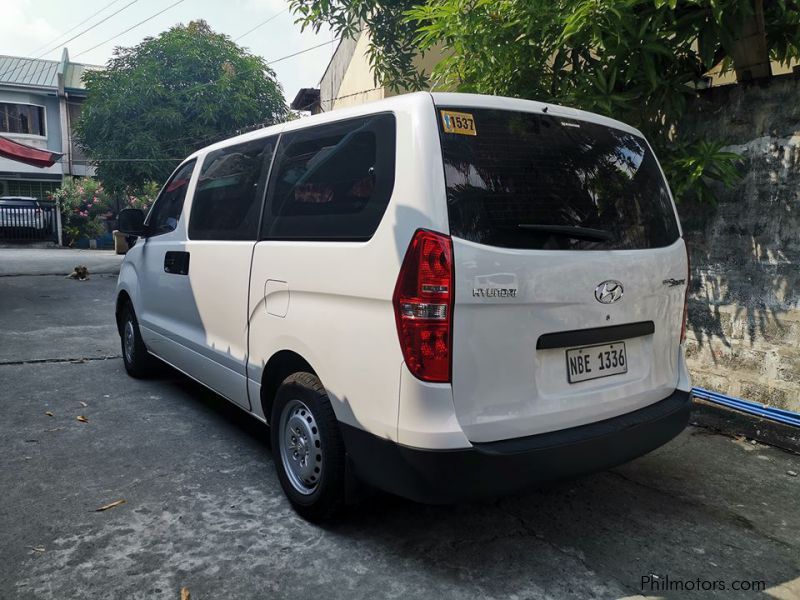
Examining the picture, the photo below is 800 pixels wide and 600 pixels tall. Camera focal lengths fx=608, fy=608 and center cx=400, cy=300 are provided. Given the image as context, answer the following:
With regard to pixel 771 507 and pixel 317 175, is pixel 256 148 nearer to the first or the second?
pixel 317 175

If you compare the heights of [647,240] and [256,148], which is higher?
[256,148]

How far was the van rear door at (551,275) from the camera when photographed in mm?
2197

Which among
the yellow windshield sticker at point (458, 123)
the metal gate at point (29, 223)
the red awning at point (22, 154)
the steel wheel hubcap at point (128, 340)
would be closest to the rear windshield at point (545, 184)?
the yellow windshield sticker at point (458, 123)

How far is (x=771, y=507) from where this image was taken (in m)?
3.06

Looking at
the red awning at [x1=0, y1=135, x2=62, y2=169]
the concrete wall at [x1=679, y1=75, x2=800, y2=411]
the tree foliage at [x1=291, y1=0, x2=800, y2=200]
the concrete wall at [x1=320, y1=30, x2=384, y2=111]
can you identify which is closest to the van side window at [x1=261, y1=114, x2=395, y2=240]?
the tree foliage at [x1=291, y1=0, x2=800, y2=200]

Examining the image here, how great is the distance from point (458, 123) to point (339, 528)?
1798mm

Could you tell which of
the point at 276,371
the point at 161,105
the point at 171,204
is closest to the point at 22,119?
the point at 161,105

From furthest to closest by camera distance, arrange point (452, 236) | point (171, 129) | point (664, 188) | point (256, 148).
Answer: point (171, 129) < point (256, 148) < point (664, 188) < point (452, 236)

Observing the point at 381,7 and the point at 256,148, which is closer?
the point at 256,148

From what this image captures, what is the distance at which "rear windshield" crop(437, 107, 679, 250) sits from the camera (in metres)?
2.24

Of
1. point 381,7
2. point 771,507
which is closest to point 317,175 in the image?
point 771,507

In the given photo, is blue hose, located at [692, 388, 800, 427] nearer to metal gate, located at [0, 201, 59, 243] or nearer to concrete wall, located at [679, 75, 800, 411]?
concrete wall, located at [679, 75, 800, 411]

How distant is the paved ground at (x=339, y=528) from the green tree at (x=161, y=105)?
544 inches

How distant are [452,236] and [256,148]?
165cm
